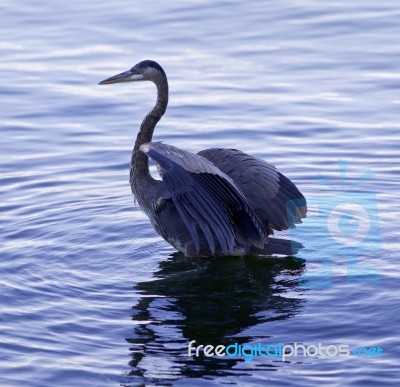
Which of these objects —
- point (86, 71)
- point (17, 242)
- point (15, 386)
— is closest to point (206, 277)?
point (17, 242)

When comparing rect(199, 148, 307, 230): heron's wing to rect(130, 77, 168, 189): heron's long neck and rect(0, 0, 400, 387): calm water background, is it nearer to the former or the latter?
A: rect(0, 0, 400, 387): calm water background

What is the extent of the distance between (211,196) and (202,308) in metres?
0.92

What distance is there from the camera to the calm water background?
7625 millimetres

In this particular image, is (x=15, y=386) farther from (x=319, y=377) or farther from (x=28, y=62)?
(x=28, y=62)

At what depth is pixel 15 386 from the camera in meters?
7.16

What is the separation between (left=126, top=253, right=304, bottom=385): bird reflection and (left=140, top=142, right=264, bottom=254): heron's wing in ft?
1.31

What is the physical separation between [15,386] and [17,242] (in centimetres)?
276

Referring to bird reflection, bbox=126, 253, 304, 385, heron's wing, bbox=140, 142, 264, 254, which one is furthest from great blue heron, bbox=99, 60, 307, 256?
bird reflection, bbox=126, 253, 304, 385

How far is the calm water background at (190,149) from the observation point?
25.0ft

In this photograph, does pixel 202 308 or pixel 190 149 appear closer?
pixel 202 308

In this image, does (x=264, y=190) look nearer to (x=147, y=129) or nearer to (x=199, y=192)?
(x=199, y=192)

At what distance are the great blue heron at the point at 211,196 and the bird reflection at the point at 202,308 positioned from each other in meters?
0.20

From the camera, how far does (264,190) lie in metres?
9.42

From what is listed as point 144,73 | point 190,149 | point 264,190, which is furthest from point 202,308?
point 190,149
